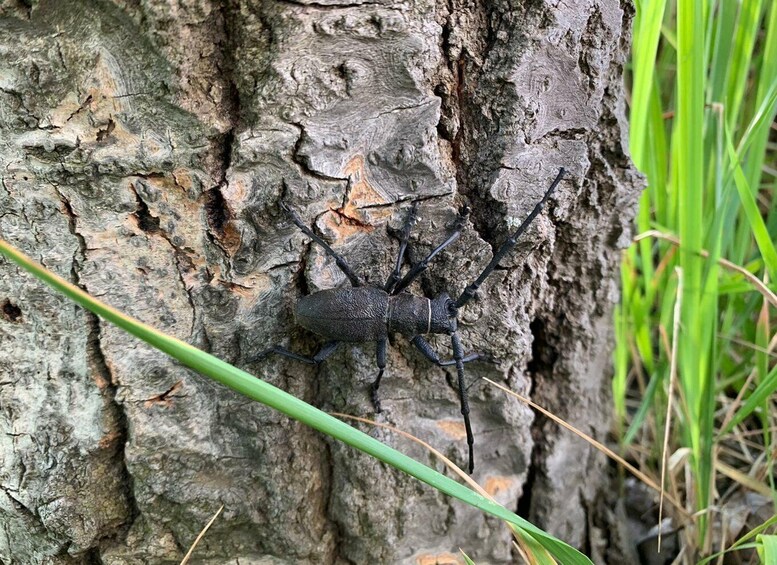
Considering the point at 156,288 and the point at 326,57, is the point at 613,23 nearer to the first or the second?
the point at 326,57

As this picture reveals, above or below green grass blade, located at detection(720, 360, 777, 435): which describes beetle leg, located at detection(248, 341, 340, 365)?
above

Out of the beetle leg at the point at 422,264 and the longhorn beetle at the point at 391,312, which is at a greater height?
the beetle leg at the point at 422,264

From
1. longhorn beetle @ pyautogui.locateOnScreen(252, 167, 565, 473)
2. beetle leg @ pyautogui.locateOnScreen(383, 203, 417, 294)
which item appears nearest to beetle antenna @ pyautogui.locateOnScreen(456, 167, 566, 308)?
longhorn beetle @ pyautogui.locateOnScreen(252, 167, 565, 473)

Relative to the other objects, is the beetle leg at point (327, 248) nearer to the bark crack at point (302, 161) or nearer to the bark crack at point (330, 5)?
the bark crack at point (302, 161)

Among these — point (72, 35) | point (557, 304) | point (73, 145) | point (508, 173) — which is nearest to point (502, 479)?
point (557, 304)

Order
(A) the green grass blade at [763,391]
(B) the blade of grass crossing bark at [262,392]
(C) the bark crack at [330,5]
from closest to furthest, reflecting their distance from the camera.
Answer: (B) the blade of grass crossing bark at [262,392] → (C) the bark crack at [330,5] → (A) the green grass blade at [763,391]

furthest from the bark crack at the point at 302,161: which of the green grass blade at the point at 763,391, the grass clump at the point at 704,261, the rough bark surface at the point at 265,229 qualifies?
the green grass blade at the point at 763,391

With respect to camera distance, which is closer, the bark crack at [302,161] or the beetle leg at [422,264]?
the bark crack at [302,161]

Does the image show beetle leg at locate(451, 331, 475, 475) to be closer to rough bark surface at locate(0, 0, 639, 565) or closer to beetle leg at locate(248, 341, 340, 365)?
rough bark surface at locate(0, 0, 639, 565)
